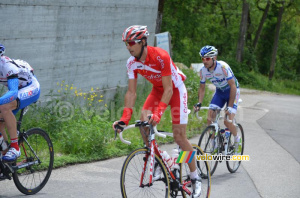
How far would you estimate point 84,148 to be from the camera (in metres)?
9.12

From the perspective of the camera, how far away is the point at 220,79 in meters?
8.87

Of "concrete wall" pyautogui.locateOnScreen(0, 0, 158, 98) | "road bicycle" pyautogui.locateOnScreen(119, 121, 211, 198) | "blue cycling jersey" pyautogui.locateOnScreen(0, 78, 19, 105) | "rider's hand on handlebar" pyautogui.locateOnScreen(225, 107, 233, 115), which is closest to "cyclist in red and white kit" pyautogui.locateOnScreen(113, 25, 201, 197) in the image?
"road bicycle" pyautogui.locateOnScreen(119, 121, 211, 198)

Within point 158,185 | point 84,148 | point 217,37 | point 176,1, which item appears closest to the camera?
Result: point 158,185

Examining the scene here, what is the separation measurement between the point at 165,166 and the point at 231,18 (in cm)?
4372

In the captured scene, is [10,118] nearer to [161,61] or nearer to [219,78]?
[161,61]

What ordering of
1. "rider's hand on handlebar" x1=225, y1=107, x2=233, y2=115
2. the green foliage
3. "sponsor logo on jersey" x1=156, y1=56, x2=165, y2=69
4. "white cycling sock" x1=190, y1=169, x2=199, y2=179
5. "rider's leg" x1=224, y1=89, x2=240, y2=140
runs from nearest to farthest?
"sponsor logo on jersey" x1=156, y1=56, x2=165, y2=69
"white cycling sock" x1=190, y1=169, x2=199, y2=179
"rider's hand on handlebar" x1=225, y1=107, x2=233, y2=115
"rider's leg" x1=224, y1=89, x2=240, y2=140
the green foliage

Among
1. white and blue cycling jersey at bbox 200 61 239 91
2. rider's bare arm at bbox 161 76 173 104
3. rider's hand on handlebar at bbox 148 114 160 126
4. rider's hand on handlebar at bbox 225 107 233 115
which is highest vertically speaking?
rider's bare arm at bbox 161 76 173 104

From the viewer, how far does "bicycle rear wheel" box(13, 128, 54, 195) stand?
260 inches

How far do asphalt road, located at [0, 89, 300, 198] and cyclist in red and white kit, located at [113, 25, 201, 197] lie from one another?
1.42 metres

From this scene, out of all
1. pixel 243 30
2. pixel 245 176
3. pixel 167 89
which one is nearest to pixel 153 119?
pixel 167 89

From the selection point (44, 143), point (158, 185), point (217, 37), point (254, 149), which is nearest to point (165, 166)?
point (158, 185)

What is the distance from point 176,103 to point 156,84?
0.34 meters

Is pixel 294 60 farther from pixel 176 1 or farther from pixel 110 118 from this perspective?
pixel 110 118

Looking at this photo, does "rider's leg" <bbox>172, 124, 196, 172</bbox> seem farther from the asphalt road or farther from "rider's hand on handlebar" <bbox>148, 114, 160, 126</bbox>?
the asphalt road
